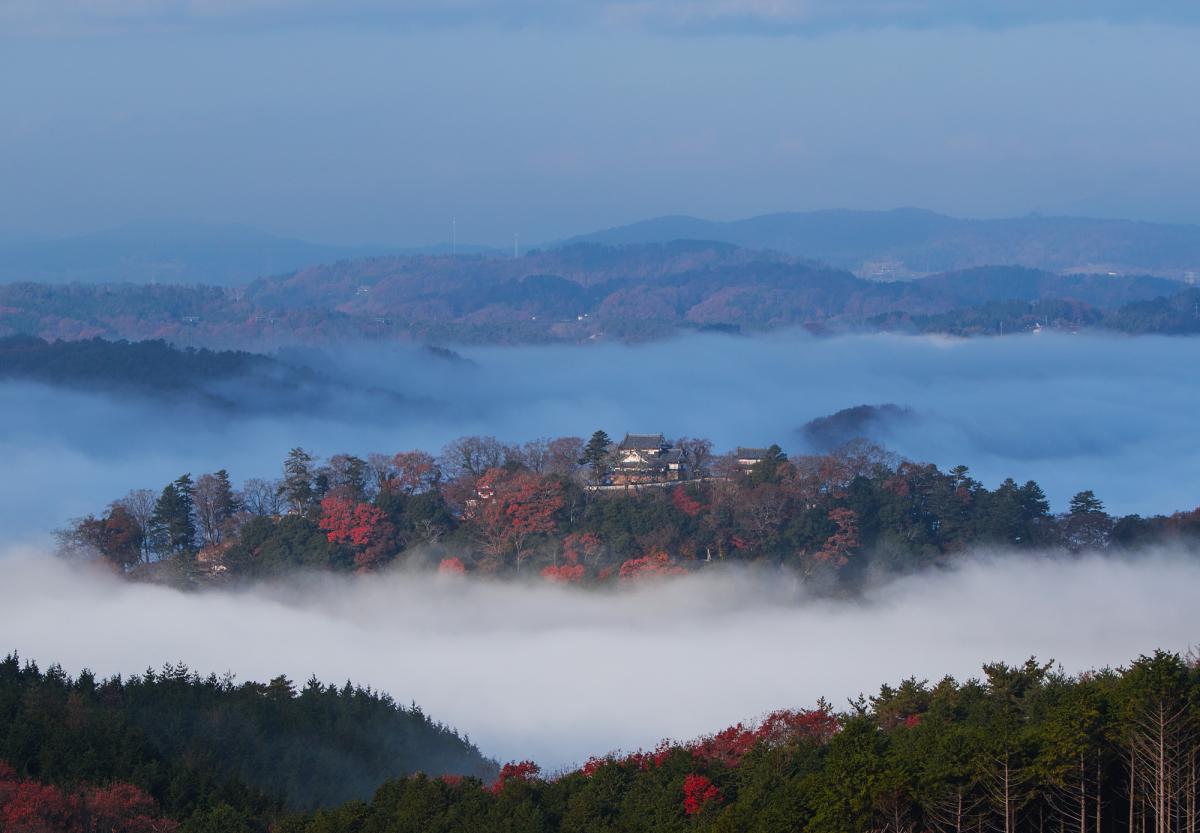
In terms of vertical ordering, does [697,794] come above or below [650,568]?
below

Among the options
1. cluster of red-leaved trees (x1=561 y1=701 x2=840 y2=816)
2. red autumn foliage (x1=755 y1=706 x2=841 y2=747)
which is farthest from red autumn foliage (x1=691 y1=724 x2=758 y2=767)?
red autumn foliage (x1=755 y1=706 x2=841 y2=747)

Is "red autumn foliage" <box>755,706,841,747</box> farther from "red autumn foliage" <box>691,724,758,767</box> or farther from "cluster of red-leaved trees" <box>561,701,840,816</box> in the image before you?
"red autumn foliage" <box>691,724,758,767</box>

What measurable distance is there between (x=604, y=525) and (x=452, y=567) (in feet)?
11.8

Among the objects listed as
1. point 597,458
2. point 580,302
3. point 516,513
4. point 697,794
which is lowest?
point 697,794

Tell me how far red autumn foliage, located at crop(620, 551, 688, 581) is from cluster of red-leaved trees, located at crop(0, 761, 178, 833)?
17802 millimetres

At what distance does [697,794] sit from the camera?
1605 cm

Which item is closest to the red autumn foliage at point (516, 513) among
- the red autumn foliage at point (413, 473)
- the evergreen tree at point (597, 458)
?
the red autumn foliage at point (413, 473)

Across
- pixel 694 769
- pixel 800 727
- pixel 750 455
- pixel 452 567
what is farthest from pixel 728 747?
pixel 750 455

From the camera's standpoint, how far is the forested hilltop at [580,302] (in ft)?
404

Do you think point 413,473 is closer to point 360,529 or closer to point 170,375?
point 360,529

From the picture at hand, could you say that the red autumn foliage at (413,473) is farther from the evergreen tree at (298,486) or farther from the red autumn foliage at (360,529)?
the red autumn foliage at (360,529)

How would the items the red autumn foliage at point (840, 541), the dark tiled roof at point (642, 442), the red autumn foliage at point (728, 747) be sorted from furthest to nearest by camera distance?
the dark tiled roof at point (642, 442), the red autumn foliage at point (840, 541), the red autumn foliage at point (728, 747)

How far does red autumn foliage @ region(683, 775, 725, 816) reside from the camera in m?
15.8

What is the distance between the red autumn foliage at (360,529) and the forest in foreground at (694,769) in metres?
14.0
